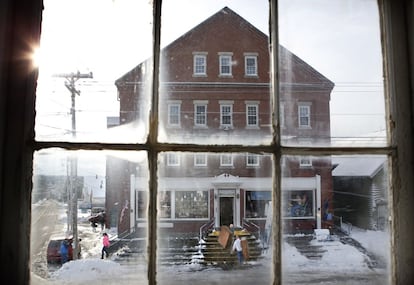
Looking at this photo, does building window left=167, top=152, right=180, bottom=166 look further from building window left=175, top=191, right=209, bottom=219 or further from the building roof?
the building roof

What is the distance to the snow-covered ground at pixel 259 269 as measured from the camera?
2.56ft

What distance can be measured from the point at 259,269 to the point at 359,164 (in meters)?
0.28

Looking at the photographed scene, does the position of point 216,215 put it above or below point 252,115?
below

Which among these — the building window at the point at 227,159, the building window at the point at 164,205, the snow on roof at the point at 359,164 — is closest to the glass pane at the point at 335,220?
the snow on roof at the point at 359,164

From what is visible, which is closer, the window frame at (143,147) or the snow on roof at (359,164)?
the window frame at (143,147)

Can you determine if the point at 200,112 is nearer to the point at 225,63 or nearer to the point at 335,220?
the point at 225,63

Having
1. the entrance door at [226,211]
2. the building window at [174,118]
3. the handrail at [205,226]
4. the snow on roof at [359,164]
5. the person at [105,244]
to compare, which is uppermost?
the building window at [174,118]

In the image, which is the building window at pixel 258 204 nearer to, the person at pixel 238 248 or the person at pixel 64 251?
the person at pixel 238 248

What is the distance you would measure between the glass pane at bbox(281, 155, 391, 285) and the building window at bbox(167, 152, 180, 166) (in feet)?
0.66

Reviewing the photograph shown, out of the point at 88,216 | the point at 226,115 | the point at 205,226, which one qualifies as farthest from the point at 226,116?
the point at 88,216

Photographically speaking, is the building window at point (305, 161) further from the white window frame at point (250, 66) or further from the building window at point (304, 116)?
the white window frame at point (250, 66)

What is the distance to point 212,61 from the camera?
82 centimetres

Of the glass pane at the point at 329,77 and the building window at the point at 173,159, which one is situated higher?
the glass pane at the point at 329,77

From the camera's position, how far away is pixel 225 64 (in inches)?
33.0
